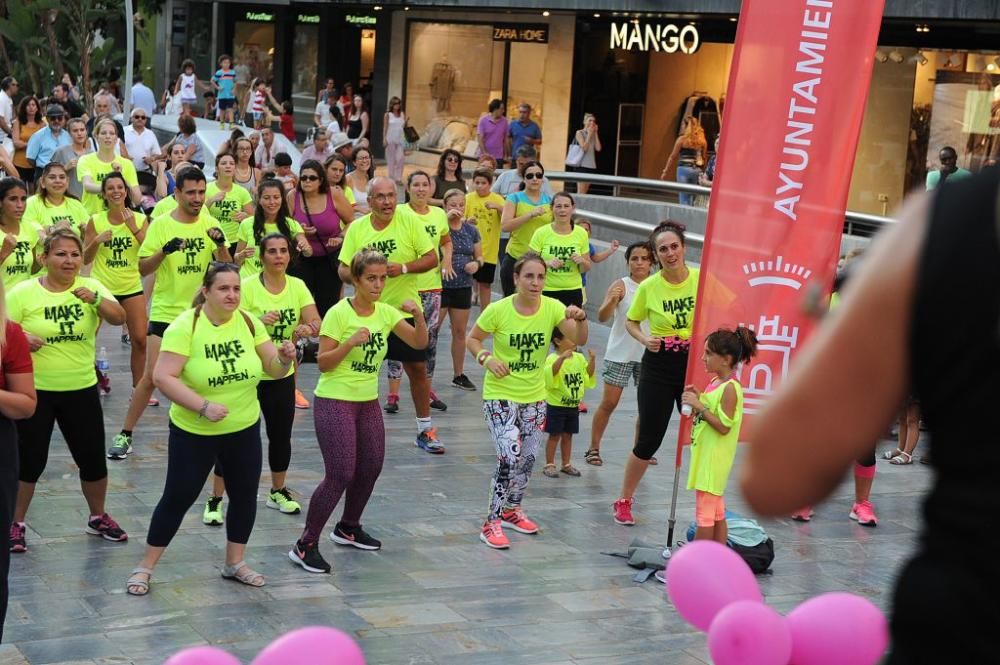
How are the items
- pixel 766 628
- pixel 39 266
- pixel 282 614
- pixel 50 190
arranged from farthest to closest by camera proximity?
pixel 50 190 → pixel 39 266 → pixel 282 614 → pixel 766 628

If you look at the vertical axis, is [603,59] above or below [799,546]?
above

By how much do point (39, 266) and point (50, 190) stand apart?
147 centimetres

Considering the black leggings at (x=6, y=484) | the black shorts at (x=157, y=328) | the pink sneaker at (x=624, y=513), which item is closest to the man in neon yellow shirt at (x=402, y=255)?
the black shorts at (x=157, y=328)

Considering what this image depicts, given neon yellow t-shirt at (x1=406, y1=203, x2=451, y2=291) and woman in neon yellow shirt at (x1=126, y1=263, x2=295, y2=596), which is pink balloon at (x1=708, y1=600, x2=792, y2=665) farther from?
neon yellow t-shirt at (x1=406, y1=203, x2=451, y2=291)

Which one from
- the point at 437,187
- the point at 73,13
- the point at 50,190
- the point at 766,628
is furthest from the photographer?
the point at 73,13

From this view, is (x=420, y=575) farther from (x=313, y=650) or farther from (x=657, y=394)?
(x=313, y=650)

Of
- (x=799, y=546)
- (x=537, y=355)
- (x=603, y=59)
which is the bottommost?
(x=799, y=546)

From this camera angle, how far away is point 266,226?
37.3 ft

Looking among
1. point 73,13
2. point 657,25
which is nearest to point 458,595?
point 657,25

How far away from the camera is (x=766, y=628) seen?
11.3 ft

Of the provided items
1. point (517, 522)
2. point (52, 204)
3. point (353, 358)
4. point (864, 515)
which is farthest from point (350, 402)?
point (52, 204)

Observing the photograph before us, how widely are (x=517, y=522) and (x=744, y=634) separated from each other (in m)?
6.17

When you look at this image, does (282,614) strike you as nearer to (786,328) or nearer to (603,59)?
(786,328)

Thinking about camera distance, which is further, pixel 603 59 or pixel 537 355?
pixel 603 59
